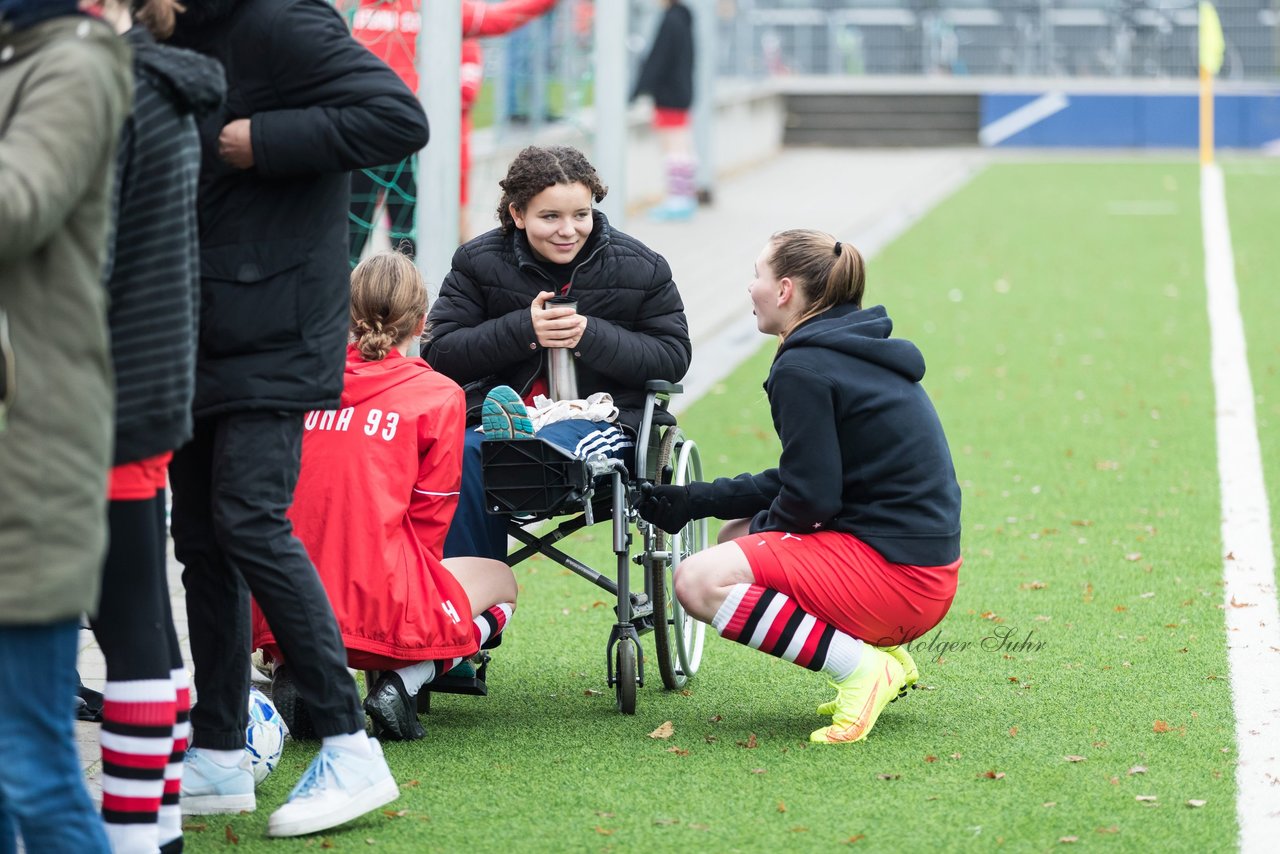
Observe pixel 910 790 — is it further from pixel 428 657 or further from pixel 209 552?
pixel 209 552

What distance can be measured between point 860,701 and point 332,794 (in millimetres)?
1400

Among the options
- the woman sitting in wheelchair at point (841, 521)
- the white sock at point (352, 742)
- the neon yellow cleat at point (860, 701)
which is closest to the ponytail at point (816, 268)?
the woman sitting in wheelchair at point (841, 521)

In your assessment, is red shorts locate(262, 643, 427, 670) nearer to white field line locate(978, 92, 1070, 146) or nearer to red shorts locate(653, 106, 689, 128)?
red shorts locate(653, 106, 689, 128)

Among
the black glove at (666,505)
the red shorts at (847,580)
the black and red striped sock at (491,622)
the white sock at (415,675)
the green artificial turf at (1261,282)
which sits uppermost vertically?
the black glove at (666,505)

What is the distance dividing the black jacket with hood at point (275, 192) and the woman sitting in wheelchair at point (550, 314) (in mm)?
1223

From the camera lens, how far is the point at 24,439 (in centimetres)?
277

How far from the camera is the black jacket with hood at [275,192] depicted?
3.82 metres

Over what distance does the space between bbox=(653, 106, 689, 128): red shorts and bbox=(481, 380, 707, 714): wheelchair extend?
49.3 ft

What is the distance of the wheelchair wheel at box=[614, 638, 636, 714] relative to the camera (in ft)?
16.4

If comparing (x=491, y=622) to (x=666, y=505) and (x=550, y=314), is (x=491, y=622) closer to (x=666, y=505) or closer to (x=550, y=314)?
(x=666, y=505)

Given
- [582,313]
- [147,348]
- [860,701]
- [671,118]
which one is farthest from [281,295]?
[671,118]

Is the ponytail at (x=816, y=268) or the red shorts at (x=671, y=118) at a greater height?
the ponytail at (x=816, y=268)
